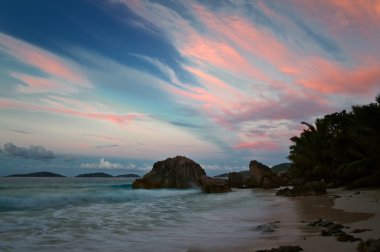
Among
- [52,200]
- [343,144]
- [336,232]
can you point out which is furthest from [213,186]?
[336,232]

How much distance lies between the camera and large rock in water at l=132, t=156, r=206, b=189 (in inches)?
2744

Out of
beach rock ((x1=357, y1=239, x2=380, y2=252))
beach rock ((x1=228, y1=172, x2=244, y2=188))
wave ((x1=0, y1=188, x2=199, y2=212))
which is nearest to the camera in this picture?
beach rock ((x1=357, y1=239, x2=380, y2=252))

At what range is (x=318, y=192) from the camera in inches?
1324

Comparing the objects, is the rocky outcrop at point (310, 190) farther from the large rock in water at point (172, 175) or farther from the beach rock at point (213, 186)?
the large rock in water at point (172, 175)

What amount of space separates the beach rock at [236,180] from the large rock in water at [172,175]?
21.6 feet

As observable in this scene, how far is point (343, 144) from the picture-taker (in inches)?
1679

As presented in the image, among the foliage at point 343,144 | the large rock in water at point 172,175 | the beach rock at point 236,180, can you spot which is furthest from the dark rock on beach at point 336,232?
the large rock in water at point 172,175

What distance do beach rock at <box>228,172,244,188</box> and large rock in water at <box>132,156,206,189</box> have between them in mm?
6578

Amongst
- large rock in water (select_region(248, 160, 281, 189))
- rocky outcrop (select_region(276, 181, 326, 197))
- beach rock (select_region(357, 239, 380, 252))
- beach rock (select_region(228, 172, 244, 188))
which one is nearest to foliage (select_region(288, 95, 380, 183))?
rocky outcrop (select_region(276, 181, 326, 197))

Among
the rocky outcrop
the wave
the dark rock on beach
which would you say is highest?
the rocky outcrop

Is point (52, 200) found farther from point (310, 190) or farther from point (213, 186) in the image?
point (310, 190)

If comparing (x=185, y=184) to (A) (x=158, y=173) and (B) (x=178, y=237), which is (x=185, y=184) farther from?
(B) (x=178, y=237)

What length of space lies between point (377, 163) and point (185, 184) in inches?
1703

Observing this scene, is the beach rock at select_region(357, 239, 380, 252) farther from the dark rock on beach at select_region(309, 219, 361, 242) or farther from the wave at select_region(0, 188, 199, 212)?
the wave at select_region(0, 188, 199, 212)
